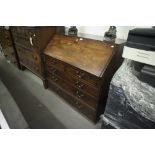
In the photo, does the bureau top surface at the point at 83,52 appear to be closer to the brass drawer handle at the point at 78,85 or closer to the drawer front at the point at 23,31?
the brass drawer handle at the point at 78,85

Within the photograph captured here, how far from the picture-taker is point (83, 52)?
4.73 ft

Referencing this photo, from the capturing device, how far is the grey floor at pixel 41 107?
1584 mm

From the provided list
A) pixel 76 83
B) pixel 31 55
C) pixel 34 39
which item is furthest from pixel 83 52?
pixel 31 55

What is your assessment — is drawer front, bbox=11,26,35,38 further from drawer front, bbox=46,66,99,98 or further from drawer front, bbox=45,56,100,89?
drawer front, bbox=46,66,99,98

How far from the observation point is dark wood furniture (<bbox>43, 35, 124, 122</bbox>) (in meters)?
1.27

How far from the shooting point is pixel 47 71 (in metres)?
2.01

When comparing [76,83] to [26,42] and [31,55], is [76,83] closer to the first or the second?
[31,55]

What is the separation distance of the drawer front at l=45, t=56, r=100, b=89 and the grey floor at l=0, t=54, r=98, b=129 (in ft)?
1.86

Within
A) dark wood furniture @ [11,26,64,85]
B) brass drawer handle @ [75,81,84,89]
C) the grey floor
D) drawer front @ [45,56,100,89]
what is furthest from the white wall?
the grey floor
